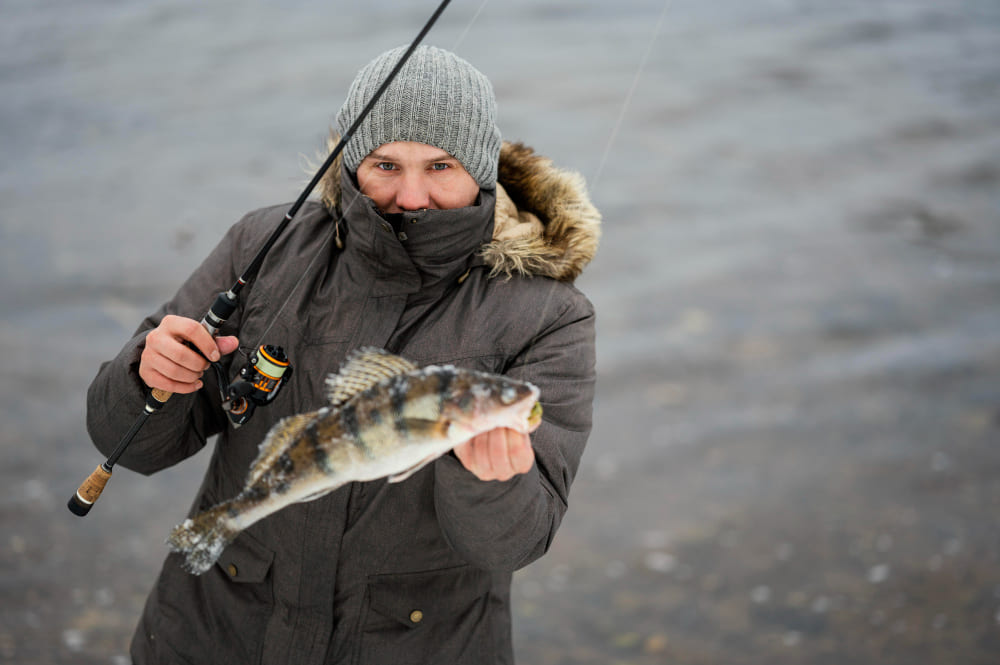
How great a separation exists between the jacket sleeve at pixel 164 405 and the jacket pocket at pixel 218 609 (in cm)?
39

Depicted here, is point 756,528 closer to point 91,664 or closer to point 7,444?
point 91,664

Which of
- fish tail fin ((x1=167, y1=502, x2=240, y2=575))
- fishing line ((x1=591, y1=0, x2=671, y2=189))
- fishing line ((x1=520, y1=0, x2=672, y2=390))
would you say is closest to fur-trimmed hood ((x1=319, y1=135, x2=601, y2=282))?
fish tail fin ((x1=167, y1=502, x2=240, y2=575))

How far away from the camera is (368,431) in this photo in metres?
2.44

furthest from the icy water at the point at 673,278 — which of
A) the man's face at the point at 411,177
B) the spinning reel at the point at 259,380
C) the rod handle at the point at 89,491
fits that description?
the rod handle at the point at 89,491

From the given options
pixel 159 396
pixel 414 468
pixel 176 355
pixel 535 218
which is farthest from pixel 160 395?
pixel 535 218

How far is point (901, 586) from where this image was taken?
5.66 m

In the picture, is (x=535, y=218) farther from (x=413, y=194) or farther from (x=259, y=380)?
(x=259, y=380)

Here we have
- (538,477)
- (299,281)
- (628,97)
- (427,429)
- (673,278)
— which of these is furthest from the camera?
(628,97)

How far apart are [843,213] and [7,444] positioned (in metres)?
7.56

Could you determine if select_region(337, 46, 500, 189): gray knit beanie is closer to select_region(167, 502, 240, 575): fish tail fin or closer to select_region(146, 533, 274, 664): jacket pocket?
select_region(167, 502, 240, 575): fish tail fin

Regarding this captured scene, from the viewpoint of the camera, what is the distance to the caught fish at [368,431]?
234 centimetres

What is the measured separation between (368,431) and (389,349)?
0.65 meters

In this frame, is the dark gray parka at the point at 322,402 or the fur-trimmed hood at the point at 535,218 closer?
the dark gray parka at the point at 322,402

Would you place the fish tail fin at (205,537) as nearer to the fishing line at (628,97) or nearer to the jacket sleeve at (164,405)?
the jacket sleeve at (164,405)
